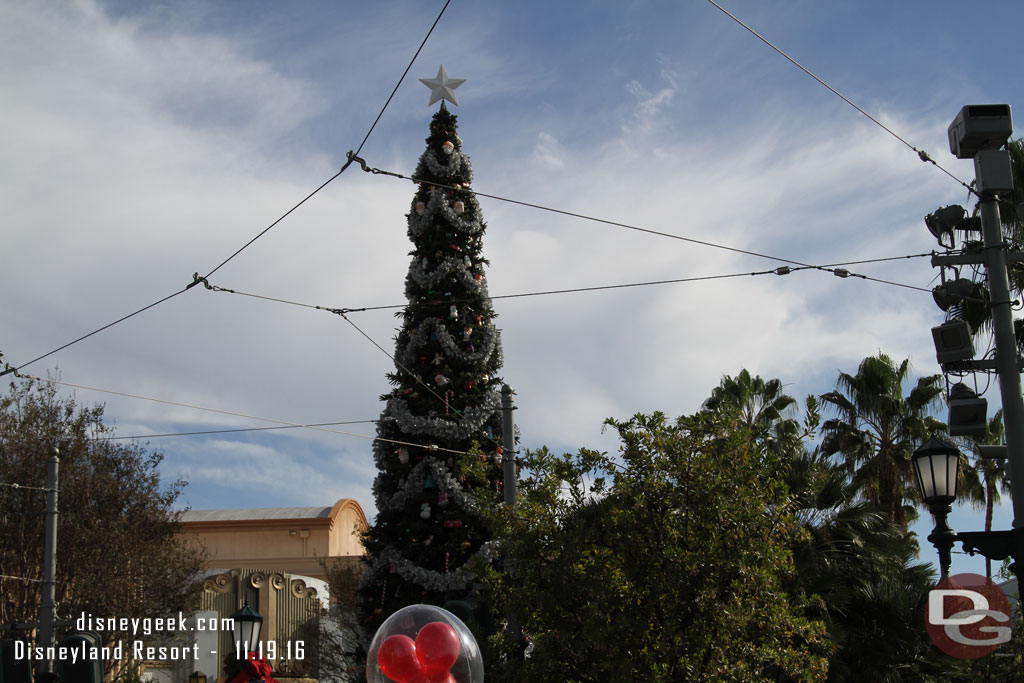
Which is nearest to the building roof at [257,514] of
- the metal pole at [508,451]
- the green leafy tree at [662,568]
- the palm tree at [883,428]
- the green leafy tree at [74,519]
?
the green leafy tree at [74,519]

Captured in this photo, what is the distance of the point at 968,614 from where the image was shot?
29.2 ft

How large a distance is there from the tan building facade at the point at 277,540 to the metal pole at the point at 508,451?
28221 mm

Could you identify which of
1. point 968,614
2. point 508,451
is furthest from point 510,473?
point 968,614

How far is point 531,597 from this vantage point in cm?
1145

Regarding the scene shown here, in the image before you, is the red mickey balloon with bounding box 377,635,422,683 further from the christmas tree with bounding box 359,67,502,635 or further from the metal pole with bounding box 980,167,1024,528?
the christmas tree with bounding box 359,67,502,635

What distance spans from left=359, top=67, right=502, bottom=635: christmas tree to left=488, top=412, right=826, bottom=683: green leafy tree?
22.8 feet

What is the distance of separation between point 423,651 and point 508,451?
799 centimetres

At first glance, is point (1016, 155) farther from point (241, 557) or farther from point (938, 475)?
point (241, 557)

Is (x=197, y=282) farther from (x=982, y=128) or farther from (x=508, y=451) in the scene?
(x=982, y=128)

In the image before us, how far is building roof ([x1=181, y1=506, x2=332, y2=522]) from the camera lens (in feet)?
149


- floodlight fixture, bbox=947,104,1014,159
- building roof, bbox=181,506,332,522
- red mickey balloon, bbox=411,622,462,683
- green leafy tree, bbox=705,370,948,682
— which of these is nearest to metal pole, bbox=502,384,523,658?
green leafy tree, bbox=705,370,948,682

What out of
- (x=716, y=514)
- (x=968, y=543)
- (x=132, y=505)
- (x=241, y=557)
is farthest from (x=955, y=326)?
(x=241, y=557)

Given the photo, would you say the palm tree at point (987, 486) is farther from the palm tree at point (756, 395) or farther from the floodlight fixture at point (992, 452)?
the floodlight fixture at point (992, 452)

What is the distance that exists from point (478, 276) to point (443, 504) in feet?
15.5
